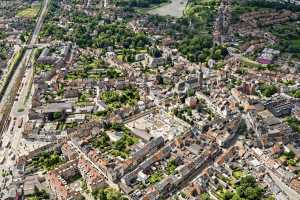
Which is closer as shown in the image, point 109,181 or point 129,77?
point 109,181

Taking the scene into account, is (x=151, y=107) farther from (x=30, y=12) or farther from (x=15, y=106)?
(x=30, y=12)

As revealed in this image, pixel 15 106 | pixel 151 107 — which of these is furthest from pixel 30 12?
pixel 151 107

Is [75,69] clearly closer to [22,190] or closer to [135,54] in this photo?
[135,54]

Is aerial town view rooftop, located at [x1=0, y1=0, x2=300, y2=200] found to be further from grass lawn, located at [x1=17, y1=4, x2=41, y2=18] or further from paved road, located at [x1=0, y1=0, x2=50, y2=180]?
grass lawn, located at [x1=17, y1=4, x2=41, y2=18]

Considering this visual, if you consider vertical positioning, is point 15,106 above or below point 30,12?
below

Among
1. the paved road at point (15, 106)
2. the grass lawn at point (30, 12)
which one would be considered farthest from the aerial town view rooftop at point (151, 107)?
the grass lawn at point (30, 12)

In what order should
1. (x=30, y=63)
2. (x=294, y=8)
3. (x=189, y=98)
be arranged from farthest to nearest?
(x=294, y=8) < (x=30, y=63) < (x=189, y=98)

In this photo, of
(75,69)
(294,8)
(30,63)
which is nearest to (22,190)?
(75,69)
